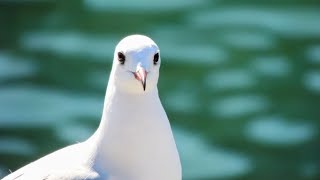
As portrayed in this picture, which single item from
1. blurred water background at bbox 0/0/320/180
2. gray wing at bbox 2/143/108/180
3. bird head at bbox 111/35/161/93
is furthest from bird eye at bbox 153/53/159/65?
blurred water background at bbox 0/0/320/180

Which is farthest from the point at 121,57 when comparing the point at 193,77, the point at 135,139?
the point at 193,77

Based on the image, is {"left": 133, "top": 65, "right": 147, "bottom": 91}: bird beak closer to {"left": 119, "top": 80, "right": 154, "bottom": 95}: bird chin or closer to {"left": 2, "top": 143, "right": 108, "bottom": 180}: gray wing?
{"left": 119, "top": 80, "right": 154, "bottom": 95}: bird chin

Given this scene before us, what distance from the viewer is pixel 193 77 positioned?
3.95 meters

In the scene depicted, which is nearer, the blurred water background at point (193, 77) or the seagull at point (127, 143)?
the seagull at point (127, 143)

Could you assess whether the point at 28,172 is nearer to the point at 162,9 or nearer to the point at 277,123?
the point at 277,123

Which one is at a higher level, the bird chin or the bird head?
the bird head

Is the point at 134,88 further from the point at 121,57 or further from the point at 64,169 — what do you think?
the point at 64,169

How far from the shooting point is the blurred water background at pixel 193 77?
11.7 feet

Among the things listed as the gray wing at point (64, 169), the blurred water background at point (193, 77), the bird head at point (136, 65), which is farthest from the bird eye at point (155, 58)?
the blurred water background at point (193, 77)

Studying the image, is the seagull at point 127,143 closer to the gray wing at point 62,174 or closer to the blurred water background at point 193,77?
the gray wing at point 62,174

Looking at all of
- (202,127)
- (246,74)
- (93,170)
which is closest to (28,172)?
(93,170)

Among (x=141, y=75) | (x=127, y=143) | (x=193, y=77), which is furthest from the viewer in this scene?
(x=193, y=77)

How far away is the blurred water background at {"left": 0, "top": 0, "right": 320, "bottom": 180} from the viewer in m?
3.57

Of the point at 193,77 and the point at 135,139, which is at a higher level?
the point at 193,77
